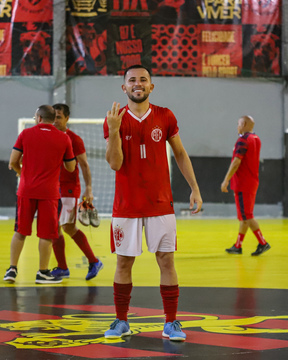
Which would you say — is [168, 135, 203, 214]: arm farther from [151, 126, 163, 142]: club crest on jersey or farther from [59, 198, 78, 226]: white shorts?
[59, 198, 78, 226]: white shorts

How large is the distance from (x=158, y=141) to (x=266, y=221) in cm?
1114

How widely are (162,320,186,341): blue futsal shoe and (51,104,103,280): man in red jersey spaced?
2.60 m

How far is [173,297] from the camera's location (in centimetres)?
414

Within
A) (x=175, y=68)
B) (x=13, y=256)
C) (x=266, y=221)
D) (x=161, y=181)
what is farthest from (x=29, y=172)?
(x=175, y=68)

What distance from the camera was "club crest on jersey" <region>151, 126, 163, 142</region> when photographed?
4.17 metres

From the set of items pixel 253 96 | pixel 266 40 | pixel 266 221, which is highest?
pixel 266 40

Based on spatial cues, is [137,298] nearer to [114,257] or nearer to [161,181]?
[161,181]

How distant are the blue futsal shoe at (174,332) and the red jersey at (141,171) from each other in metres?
0.68

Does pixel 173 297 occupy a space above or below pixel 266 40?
below

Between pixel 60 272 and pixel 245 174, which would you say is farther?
pixel 245 174

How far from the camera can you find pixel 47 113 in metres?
6.30

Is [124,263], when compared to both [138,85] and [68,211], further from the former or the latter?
[68,211]

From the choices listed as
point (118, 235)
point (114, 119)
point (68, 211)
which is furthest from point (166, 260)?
point (68, 211)

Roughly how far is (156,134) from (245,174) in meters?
4.77
